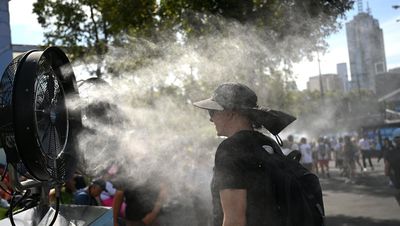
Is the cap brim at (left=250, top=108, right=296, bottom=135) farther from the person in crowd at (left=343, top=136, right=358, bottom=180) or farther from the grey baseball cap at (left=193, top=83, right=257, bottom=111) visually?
the person in crowd at (left=343, top=136, right=358, bottom=180)

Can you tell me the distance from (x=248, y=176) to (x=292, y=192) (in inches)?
8.3

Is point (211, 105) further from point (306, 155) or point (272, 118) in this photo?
point (306, 155)

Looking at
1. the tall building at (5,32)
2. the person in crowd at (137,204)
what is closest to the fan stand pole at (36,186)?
the person in crowd at (137,204)

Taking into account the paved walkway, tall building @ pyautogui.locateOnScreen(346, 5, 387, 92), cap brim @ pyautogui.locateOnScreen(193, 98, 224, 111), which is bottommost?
the paved walkway

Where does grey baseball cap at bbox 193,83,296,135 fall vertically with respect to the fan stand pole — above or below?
above

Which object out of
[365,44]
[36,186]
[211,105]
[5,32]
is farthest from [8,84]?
[365,44]

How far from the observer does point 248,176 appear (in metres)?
2.01

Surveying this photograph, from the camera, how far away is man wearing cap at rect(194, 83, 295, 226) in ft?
6.58

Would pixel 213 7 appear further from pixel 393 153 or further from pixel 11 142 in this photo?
pixel 11 142

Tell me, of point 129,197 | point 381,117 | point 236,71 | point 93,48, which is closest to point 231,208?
point 129,197

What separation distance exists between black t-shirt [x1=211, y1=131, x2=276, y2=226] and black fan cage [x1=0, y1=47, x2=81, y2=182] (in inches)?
32.2

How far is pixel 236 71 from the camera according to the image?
6602 millimetres

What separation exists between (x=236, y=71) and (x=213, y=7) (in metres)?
1.56

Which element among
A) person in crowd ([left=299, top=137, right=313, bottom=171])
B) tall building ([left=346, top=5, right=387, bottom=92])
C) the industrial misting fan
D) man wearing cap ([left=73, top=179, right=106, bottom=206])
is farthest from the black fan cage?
person in crowd ([left=299, top=137, right=313, bottom=171])
